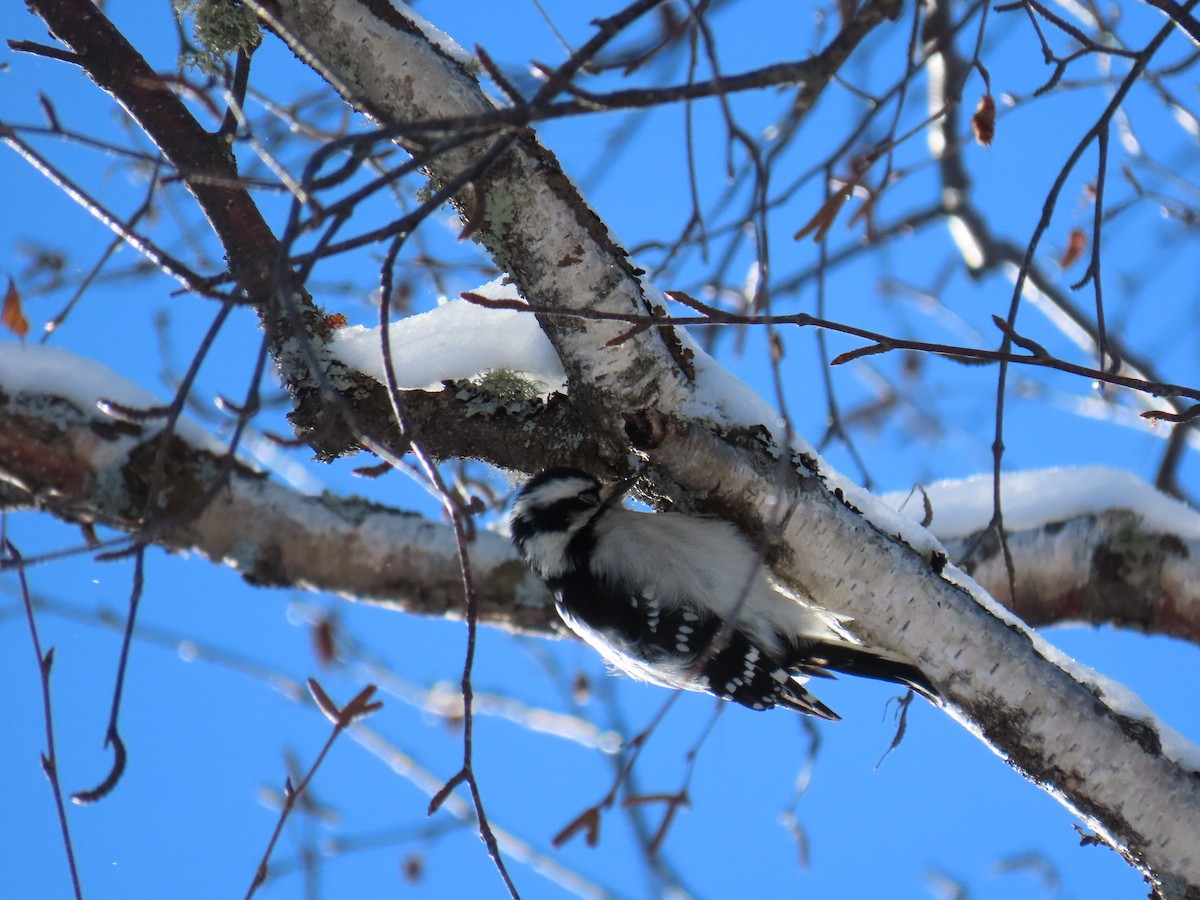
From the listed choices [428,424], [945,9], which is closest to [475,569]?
[428,424]

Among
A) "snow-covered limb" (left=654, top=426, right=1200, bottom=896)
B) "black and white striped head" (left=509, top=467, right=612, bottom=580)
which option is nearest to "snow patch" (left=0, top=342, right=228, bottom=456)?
"black and white striped head" (left=509, top=467, right=612, bottom=580)

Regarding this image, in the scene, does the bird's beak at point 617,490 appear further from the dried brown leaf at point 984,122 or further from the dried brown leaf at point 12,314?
the dried brown leaf at point 12,314

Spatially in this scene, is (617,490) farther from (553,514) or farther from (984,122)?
(984,122)

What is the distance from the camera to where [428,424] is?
8.67 feet

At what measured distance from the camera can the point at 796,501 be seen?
2.36m

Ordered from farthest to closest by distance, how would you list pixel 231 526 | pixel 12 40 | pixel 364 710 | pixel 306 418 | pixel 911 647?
pixel 231 526, pixel 306 418, pixel 911 647, pixel 12 40, pixel 364 710

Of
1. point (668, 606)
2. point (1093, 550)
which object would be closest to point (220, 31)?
point (668, 606)

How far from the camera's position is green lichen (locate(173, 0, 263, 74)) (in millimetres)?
2549

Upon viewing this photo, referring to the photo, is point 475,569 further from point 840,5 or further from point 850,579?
point 840,5

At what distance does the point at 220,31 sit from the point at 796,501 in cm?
178

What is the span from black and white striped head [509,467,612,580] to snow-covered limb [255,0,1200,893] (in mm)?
399

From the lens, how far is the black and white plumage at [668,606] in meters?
3.02

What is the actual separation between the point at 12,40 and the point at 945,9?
326cm

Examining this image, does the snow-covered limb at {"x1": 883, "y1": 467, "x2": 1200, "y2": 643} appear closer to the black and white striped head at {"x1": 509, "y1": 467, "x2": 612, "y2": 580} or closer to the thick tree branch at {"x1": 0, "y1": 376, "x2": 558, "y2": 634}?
the black and white striped head at {"x1": 509, "y1": 467, "x2": 612, "y2": 580}
